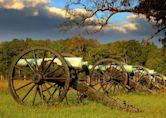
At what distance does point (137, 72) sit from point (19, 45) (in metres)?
80.1

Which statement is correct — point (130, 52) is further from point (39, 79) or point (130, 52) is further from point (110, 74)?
point (39, 79)

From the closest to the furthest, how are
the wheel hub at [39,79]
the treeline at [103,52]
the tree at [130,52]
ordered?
the wheel hub at [39,79] < the treeline at [103,52] < the tree at [130,52]

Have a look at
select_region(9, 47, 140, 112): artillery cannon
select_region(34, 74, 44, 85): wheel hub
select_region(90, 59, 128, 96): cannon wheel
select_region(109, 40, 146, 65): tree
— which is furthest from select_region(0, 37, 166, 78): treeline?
select_region(34, 74, 44, 85): wheel hub

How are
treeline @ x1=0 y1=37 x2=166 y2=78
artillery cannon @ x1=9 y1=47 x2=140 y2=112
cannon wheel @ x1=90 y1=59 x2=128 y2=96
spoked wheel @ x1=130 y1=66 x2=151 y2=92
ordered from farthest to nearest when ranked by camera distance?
treeline @ x1=0 y1=37 x2=166 y2=78, spoked wheel @ x1=130 y1=66 x2=151 y2=92, cannon wheel @ x1=90 y1=59 x2=128 y2=96, artillery cannon @ x1=9 y1=47 x2=140 y2=112

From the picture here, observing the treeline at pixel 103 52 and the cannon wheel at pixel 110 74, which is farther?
the treeline at pixel 103 52

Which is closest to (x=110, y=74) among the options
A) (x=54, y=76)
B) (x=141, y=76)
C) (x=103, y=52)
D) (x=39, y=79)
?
(x=141, y=76)

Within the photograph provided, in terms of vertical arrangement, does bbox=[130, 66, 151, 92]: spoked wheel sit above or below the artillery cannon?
below

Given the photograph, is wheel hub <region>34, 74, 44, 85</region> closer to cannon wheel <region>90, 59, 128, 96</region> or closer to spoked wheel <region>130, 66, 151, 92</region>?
cannon wheel <region>90, 59, 128, 96</region>

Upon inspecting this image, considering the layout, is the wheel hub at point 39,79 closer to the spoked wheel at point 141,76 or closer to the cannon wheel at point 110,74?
the cannon wheel at point 110,74

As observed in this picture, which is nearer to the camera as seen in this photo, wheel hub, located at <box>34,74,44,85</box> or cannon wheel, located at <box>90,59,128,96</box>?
Result: wheel hub, located at <box>34,74,44,85</box>

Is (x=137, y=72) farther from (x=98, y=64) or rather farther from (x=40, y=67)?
(x=40, y=67)

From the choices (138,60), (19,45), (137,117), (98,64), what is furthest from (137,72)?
(19,45)

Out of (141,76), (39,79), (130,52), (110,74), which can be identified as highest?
(130,52)

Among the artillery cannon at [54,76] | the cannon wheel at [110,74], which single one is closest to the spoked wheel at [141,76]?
the cannon wheel at [110,74]
